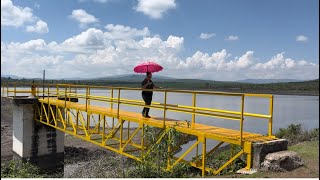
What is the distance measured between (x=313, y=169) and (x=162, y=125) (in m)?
4.12

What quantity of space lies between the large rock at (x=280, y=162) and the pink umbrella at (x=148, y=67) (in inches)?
190

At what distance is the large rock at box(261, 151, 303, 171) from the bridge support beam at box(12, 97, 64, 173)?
1485 centimetres

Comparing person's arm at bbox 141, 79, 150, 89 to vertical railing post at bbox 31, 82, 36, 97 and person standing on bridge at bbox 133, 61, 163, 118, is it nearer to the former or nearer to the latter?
person standing on bridge at bbox 133, 61, 163, 118

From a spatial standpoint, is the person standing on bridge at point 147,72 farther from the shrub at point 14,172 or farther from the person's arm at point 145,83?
the shrub at point 14,172

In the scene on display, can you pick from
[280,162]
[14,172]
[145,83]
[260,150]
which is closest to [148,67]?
[145,83]

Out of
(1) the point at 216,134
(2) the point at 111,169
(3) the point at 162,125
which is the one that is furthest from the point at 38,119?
(1) the point at 216,134

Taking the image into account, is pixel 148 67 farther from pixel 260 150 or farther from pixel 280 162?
pixel 280 162

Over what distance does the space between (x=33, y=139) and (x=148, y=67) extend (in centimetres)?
1096

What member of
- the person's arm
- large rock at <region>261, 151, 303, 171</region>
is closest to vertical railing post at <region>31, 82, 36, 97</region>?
the person's arm

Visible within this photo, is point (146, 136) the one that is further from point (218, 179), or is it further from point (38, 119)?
point (38, 119)

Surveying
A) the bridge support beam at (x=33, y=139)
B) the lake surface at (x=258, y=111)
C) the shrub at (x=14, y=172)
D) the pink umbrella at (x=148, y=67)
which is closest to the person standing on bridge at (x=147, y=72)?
the pink umbrella at (x=148, y=67)

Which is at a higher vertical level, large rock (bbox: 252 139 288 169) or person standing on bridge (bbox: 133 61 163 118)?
person standing on bridge (bbox: 133 61 163 118)

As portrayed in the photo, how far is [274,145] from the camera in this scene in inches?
298

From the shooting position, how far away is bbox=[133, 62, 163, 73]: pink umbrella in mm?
10861
